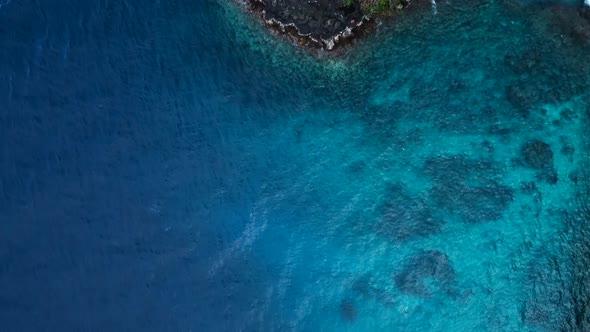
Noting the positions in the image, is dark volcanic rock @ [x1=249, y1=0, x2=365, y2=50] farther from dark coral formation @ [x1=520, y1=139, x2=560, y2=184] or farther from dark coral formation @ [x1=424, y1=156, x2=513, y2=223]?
dark coral formation @ [x1=520, y1=139, x2=560, y2=184]

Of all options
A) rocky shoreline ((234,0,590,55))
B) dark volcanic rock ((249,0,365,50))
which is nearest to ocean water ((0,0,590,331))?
rocky shoreline ((234,0,590,55))

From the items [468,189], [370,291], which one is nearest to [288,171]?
[370,291]

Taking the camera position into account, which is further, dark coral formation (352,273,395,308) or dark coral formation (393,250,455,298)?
dark coral formation (352,273,395,308)

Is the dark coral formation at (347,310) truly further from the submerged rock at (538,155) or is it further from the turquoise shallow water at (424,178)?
the submerged rock at (538,155)

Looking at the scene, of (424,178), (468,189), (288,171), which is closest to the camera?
(468,189)

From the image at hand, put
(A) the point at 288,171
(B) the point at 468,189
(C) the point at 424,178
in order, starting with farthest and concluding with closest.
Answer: (A) the point at 288,171
(C) the point at 424,178
(B) the point at 468,189

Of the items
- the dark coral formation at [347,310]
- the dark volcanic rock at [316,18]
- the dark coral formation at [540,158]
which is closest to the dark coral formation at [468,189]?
the dark coral formation at [540,158]

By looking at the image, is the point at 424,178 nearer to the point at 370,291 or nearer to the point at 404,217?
the point at 404,217
